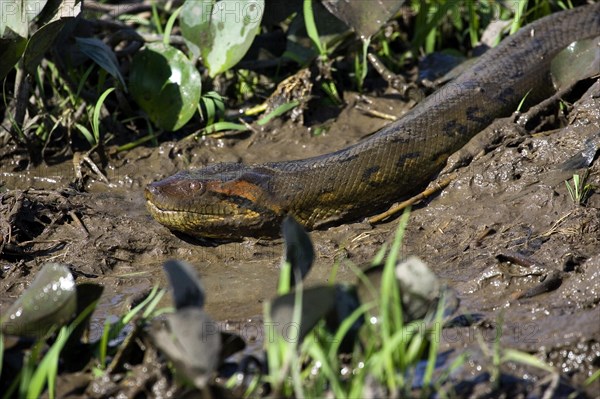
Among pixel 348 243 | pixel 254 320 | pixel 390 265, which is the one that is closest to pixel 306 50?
pixel 348 243

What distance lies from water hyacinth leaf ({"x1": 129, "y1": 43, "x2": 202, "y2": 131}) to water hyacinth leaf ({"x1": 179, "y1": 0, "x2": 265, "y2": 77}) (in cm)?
14

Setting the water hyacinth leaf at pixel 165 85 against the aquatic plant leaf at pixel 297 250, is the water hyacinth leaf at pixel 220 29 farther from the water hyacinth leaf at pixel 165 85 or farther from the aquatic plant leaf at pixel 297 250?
the aquatic plant leaf at pixel 297 250

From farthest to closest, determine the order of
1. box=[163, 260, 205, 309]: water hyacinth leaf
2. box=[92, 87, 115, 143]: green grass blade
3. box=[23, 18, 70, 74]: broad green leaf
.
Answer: box=[92, 87, 115, 143]: green grass blade → box=[23, 18, 70, 74]: broad green leaf → box=[163, 260, 205, 309]: water hyacinth leaf

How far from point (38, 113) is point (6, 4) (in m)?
0.93

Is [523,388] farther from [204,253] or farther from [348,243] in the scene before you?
[204,253]

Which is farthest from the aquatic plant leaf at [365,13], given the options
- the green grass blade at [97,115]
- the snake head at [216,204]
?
the green grass blade at [97,115]

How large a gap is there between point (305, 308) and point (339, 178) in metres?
2.56

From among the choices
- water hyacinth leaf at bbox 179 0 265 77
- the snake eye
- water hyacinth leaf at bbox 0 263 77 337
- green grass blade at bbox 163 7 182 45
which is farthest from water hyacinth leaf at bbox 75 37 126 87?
water hyacinth leaf at bbox 0 263 77 337

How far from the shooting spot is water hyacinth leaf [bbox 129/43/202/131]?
6.55m

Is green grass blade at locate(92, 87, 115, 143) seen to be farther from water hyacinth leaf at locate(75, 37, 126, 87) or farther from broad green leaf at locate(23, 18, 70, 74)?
broad green leaf at locate(23, 18, 70, 74)

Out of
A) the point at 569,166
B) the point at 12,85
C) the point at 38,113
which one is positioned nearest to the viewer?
the point at 569,166

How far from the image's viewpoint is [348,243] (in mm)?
5461

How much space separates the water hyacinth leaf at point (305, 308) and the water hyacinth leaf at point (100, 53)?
3.72 metres

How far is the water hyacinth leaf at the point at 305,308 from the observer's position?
313cm
